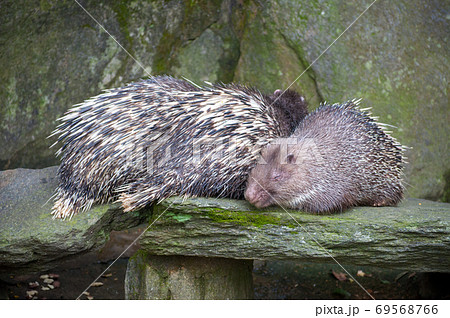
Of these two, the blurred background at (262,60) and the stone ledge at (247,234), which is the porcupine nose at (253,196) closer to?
the stone ledge at (247,234)

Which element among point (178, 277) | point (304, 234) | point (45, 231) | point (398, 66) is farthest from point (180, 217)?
point (398, 66)

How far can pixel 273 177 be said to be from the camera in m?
2.93

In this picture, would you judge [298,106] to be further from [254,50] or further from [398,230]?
[254,50]

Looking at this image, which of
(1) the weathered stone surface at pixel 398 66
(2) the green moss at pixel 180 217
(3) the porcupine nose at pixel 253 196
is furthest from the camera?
(1) the weathered stone surface at pixel 398 66

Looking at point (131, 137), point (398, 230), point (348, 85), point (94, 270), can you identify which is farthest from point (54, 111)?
point (398, 230)

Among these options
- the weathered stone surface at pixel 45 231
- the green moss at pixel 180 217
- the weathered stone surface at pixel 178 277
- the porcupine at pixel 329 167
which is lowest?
the weathered stone surface at pixel 178 277

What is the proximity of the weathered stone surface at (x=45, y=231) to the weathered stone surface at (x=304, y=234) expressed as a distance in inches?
12.4

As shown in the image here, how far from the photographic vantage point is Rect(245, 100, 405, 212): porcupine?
2949 millimetres

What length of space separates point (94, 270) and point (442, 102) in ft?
12.6

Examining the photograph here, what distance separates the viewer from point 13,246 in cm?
314

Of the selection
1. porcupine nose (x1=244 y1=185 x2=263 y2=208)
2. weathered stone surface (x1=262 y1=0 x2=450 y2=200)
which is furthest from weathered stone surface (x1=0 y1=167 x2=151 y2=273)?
weathered stone surface (x1=262 y1=0 x2=450 y2=200)

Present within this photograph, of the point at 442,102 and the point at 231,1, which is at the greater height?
the point at 231,1

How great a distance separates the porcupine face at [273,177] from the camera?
289 centimetres

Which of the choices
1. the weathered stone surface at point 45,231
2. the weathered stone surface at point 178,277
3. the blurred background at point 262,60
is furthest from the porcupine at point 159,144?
the blurred background at point 262,60
